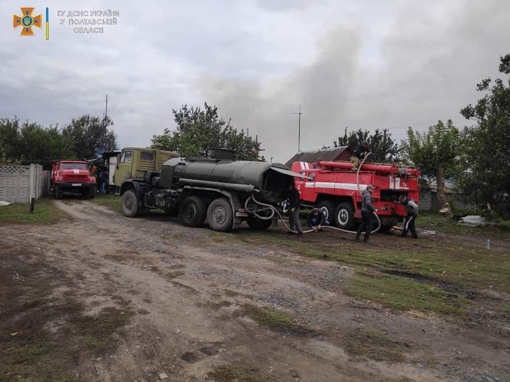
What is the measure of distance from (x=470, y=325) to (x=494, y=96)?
13658mm

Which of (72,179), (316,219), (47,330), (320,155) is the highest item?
(320,155)

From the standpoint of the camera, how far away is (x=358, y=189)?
551 inches

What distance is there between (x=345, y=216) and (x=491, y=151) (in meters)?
6.46

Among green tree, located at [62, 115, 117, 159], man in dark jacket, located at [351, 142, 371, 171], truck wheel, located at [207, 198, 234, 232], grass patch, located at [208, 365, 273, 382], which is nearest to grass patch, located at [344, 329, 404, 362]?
grass patch, located at [208, 365, 273, 382]

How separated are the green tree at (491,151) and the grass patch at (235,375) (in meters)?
14.8

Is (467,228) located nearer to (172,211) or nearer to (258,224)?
(258,224)

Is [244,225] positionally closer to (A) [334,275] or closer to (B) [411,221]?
(B) [411,221]

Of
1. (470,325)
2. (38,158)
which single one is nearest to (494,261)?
(470,325)

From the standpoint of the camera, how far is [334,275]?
7.60 meters

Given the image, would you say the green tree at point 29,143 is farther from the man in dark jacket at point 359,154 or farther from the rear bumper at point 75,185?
the man in dark jacket at point 359,154

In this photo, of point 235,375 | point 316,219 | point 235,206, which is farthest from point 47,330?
point 316,219

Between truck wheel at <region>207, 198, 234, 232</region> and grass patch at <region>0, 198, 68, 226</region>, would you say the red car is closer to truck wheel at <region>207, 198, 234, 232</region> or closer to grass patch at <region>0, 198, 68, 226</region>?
grass patch at <region>0, 198, 68, 226</region>

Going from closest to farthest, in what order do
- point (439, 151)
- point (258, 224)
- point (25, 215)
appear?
point (258, 224) → point (25, 215) → point (439, 151)

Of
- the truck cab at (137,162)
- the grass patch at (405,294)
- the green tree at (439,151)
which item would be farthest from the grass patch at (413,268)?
the green tree at (439,151)
